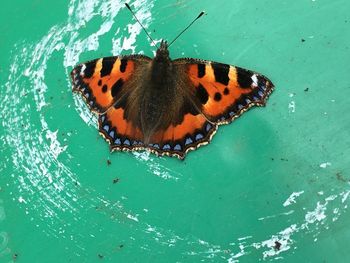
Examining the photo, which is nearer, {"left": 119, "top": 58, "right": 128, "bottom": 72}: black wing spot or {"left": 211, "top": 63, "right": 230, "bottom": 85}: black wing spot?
{"left": 211, "top": 63, "right": 230, "bottom": 85}: black wing spot

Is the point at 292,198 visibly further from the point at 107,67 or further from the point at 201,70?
the point at 107,67

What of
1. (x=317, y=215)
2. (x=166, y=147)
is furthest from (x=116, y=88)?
(x=317, y=215)

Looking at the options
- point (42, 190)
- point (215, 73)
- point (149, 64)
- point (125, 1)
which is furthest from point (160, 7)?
point (42, 190)

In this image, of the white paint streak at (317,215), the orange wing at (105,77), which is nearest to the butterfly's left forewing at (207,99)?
the orange wing at (105,77)

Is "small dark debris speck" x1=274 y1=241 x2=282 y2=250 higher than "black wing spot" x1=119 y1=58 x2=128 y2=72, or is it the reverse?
"black wing spot" x1=119 y1=58 x2=128 y2=72

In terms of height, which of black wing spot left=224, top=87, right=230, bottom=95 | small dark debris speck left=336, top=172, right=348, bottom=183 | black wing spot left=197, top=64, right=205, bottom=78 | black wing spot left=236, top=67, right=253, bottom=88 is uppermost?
black wing spot left=197, top=64, right=205, bottom=78

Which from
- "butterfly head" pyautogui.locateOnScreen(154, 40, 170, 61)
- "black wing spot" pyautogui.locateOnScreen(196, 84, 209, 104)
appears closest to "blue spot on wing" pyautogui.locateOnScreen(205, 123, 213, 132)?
"black wing spot" pyautogui.locateOnScreen(196, 84, 209, 104)

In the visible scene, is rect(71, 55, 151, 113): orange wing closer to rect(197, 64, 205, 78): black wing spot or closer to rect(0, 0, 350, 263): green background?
rect(0, 0, 350, 263): green background
